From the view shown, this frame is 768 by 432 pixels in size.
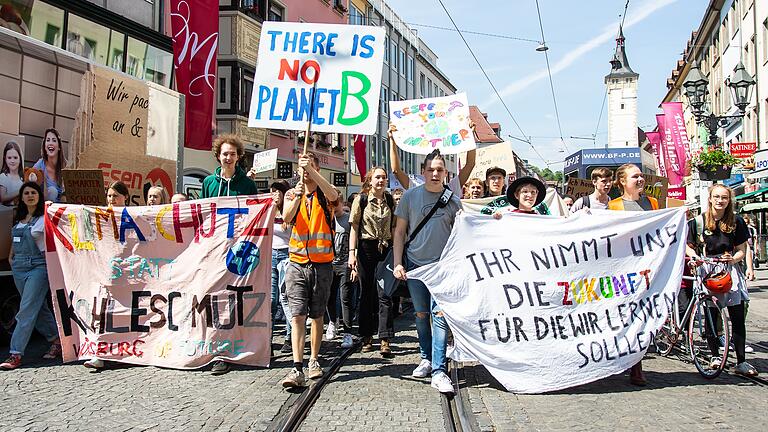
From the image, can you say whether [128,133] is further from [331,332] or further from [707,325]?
[707,325]

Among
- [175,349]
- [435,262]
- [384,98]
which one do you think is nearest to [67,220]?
[175,349]

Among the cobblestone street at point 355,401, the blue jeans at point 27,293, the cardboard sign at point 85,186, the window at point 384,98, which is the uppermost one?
the window at point 384,98

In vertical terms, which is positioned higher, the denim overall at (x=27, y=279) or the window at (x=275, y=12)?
the window at (x=275, y=12)

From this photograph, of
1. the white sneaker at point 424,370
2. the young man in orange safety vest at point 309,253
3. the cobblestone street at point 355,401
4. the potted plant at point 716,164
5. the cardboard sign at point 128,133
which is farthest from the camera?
the potted plant at point 716,164

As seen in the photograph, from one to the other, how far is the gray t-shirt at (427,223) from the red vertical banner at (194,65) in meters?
10.4

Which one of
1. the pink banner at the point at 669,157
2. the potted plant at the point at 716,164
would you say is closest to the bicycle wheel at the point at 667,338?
the potted plant at the point at 716,164

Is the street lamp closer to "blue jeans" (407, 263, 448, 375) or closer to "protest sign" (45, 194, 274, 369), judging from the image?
"blue jeans" (407, 263, 448, 375)

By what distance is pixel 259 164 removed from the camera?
15766 millimetres

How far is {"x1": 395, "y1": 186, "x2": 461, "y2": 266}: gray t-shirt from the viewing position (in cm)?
560

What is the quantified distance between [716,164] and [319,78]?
480 inches

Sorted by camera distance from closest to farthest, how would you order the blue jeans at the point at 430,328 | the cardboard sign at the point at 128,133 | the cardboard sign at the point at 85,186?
the blue jeans at the point at 430,328 → the cardboard sign at the point at 85,186 → the cardboard sign at the point at 128,133

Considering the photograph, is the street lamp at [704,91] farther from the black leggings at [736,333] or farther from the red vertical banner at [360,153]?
the red vertical banner at [360,153]

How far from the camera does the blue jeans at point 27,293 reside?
613 cm

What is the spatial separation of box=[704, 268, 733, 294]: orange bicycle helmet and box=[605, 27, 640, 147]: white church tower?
96.0 m
